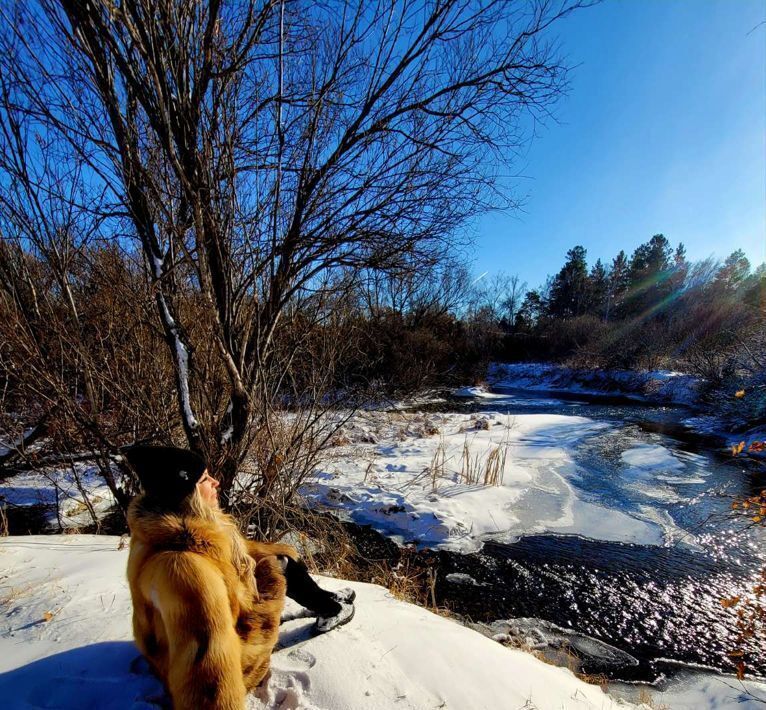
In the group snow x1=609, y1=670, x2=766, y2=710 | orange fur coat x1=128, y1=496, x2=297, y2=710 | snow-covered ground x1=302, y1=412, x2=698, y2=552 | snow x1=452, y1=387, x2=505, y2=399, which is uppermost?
orange fur coat x1=128, y1=496, x2=297, y2=710

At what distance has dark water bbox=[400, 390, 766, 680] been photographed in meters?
3.65

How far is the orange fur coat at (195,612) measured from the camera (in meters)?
1.23

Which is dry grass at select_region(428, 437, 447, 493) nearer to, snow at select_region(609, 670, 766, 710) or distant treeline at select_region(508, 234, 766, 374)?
snow at select_region(609, 670, 766, 710)

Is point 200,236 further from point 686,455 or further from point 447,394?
point 447,394

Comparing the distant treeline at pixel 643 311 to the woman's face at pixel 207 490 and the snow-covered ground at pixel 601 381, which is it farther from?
the woman's face at pixel 207 490

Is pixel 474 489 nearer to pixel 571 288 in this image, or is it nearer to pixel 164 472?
pixel 164 472

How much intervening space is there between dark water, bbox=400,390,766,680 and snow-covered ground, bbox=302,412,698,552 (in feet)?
0.90

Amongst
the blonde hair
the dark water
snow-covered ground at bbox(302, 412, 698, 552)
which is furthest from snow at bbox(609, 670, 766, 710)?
the blonde hair

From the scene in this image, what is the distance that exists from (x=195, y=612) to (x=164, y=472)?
526mm

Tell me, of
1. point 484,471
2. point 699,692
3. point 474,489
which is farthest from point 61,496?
point 699,692

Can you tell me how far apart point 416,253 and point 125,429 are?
3.28 meters

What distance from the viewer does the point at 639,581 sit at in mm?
4590

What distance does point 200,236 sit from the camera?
Answer: 2.34 metres

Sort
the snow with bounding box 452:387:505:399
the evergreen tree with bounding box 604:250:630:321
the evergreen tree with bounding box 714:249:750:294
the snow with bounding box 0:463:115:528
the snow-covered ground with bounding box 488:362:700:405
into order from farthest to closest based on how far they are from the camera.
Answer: the evergreen tree with bounding box 604:250:630:321 → the evergreen tree with bounding box 714:249:750:294 → the snow with bounding box 452:387:505:399 → the snow-covered ground with bounding box 488:362:700:405 → the snow with bounding box 0:463:115:528
